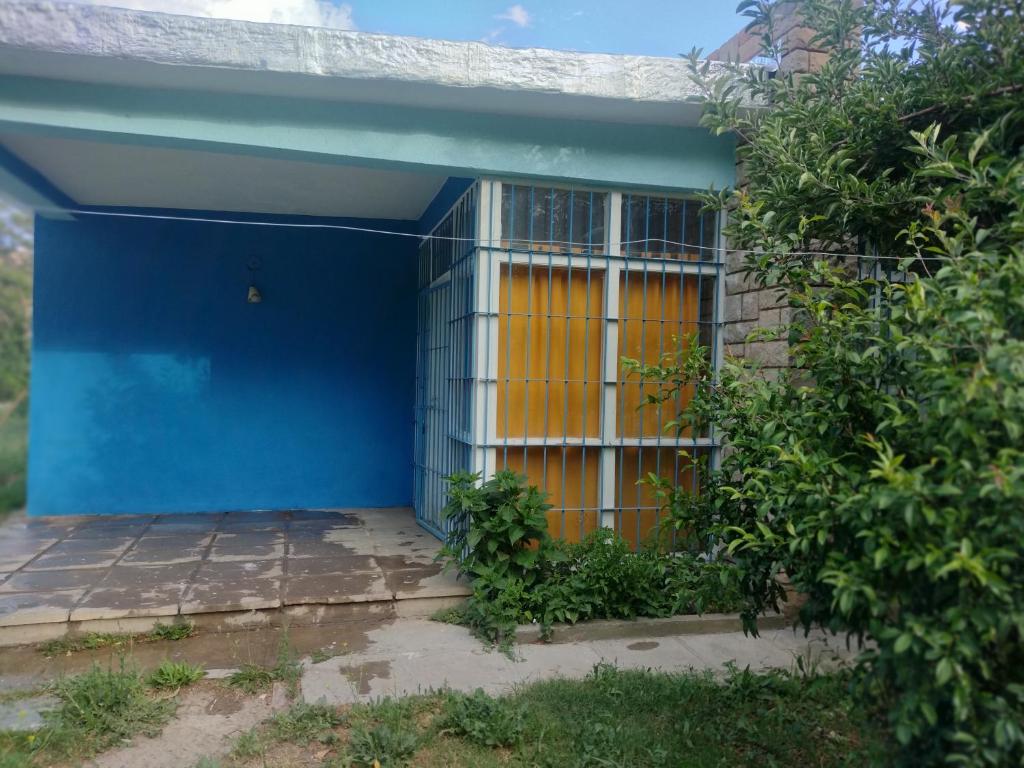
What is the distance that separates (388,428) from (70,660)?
388 centimetres

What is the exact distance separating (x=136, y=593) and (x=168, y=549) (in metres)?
1.13

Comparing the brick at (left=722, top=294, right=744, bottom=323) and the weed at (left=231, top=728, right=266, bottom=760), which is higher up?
the brick at (left=722, top=294, right=744, bottom=323)

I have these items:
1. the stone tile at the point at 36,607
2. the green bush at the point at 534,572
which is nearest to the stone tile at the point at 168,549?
the stone tile at the point at 36,607

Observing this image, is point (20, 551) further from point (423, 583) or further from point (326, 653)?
point (423, 583)

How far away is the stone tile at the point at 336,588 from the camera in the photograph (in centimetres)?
465

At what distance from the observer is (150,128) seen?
441 centimetres

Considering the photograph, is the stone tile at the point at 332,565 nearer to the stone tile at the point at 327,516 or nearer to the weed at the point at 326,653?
the weed at the point at 326,653

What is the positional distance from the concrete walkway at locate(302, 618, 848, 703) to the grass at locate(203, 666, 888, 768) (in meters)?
0.22

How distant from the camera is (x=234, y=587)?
480cm

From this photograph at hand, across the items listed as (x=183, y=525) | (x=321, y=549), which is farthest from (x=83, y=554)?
(x=321, y=549)

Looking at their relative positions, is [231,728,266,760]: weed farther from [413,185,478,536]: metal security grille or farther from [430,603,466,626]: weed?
[413,185,478,536]: metal security grille

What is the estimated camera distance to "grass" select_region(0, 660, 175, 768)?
3.04 m

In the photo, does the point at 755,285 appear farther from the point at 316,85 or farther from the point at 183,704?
the point at 183,704

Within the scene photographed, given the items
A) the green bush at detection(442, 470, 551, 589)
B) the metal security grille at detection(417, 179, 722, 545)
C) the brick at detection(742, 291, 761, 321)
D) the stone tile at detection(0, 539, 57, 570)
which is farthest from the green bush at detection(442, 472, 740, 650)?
the stone tile at detection(0, 539, 57, 570)
